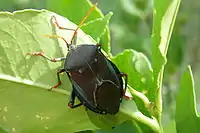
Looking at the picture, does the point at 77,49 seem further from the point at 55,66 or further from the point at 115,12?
the point at 115,12

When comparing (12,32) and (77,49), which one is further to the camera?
(77,49)

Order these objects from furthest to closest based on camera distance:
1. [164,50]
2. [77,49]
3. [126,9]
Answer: [126,9] < [77,49] < [164,50]

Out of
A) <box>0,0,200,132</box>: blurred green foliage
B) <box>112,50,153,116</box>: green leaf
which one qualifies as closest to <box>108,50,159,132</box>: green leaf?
<box>112,50,153,116</box>: green leaf

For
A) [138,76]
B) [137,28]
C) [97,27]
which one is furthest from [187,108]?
[137,28]

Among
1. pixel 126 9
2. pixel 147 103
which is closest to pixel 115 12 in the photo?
pixel 126 9

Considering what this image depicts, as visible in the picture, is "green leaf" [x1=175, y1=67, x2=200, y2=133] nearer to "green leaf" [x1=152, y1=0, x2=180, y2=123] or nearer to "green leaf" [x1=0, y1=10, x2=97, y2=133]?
"green leaf" [x1=152, y1=0, x2=180, y2=123]

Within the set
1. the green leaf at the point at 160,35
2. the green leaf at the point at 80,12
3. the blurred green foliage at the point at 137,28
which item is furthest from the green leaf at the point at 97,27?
the blurred green foliage at the point at 137,28
